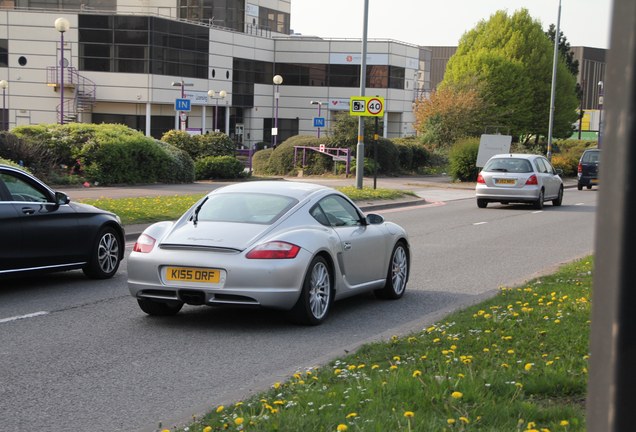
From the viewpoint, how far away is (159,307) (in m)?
9.63

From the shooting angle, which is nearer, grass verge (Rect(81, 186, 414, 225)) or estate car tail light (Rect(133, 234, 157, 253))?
estate car tail light (Rect(133, 234, 157, 253))

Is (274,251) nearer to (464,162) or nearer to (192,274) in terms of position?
(192,274)

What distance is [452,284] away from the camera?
12.4 m

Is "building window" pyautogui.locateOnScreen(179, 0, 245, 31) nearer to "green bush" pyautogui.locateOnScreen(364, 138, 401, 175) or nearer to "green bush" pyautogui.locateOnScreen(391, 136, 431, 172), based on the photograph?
"green bush" pyautogui.locateOnScreen(391, 136, 431, 172)

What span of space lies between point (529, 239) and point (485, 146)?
23.3 meters

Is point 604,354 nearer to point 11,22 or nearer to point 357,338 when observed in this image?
point 357,338

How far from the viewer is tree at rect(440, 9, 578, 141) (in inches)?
2672

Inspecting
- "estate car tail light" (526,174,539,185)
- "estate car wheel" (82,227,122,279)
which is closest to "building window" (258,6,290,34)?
"estate car tail light" (526,174,539,185)

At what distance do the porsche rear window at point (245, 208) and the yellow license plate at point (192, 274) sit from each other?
77 centimetres

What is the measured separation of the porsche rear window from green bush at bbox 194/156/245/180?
26238mm

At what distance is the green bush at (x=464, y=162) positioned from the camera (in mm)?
42781

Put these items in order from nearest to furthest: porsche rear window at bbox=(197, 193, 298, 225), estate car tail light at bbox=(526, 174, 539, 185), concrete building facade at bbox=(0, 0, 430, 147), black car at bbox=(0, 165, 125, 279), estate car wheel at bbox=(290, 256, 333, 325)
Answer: estate car wheel at bbox=(290, 256, 333, 325)
porsche rear window at bbox=(197, 193, 298, 225)
black car at bbox=(0, 165, 125, 279)
estate car tail light at bbox=(526, 174, 539, 185)
concrete building facade at bbox=(0, 0, 430, 147)

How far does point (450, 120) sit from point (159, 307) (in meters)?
45.8

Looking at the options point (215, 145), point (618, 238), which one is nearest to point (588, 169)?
point (215, 145)
